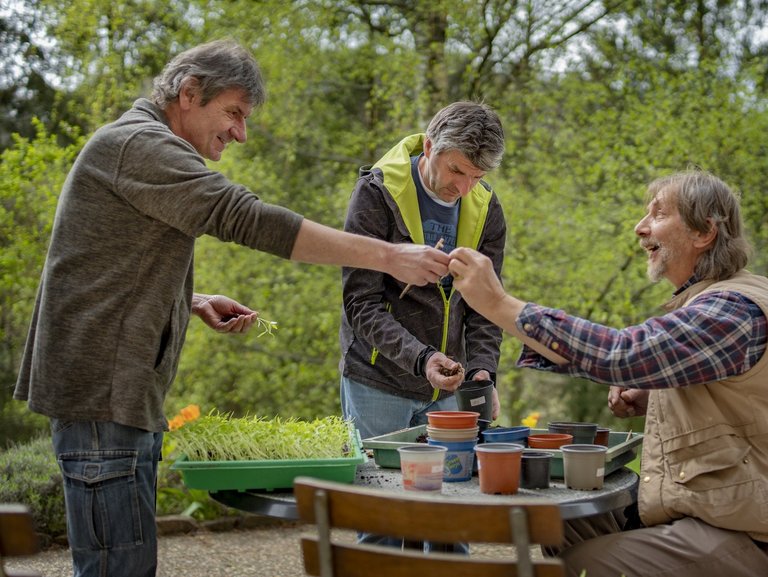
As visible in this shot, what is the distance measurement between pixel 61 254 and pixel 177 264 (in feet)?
0.89

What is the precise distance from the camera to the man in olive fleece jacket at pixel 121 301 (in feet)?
6.82

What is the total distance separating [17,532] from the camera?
1.64m

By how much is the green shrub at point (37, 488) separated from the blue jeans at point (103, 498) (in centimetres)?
297

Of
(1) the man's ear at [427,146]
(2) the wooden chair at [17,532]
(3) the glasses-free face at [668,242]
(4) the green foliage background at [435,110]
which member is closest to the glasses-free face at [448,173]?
(1) the man's ear at [427,146]

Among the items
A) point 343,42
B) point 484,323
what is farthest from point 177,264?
point 343,42

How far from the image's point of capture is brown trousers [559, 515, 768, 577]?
2170mm

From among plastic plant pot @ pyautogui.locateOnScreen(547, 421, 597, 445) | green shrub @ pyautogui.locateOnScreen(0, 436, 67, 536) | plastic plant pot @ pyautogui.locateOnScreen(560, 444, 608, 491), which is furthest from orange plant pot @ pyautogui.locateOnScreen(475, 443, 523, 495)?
green shrub @ pyautogui.locateOnScreen(0, 436, 67, 536)

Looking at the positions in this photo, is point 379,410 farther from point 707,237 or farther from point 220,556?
point 220,556

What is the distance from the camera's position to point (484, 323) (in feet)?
10.5

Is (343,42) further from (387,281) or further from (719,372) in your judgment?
(719,372)

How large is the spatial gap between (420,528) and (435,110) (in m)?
6.02

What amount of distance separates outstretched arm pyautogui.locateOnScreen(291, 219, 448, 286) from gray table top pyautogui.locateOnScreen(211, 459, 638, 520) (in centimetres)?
53

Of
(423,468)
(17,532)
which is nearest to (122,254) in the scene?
(17,532)

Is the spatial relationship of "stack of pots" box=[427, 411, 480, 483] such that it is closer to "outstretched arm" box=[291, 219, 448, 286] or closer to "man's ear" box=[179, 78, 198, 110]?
"outstretched arm" box=[291, 219, 448, 286]
